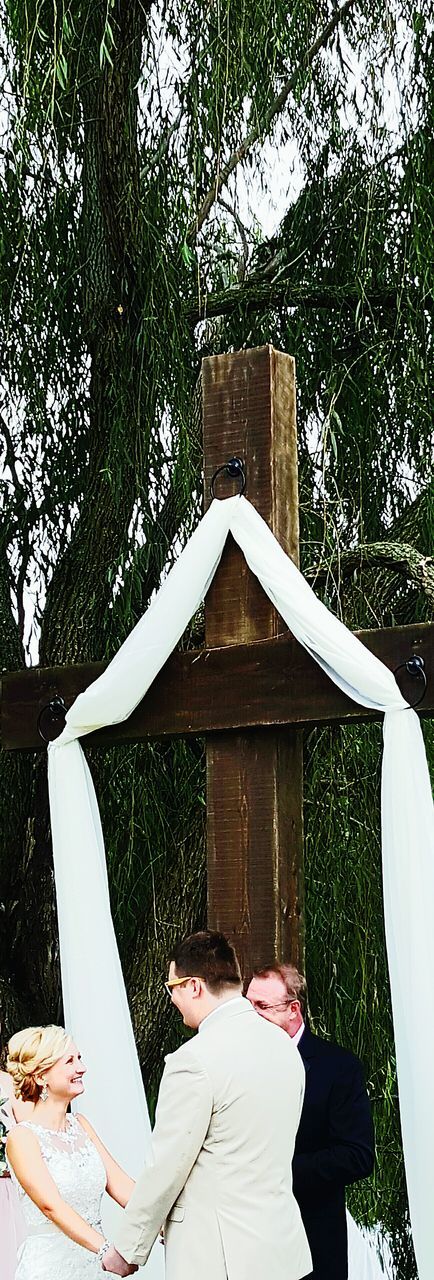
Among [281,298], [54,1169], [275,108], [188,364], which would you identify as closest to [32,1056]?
[54,1169]

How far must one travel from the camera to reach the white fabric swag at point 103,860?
11.6 ft

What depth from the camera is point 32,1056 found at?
12.0 feet

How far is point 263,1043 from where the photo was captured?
129 inches

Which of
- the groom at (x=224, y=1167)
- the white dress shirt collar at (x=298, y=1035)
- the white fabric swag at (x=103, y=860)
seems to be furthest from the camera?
the white dress shirt collar at (x=298, y=1035)

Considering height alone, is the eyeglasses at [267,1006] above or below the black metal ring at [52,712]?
below

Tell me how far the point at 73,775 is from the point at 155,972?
0.78 m

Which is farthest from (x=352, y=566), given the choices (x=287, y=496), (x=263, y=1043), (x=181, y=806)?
(x=263, y=1043)

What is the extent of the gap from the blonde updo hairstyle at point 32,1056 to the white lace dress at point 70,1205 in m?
0.06

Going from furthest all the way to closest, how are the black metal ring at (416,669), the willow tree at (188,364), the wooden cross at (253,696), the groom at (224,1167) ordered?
the willow tree at (188,364)
the wooden cross at (253,696)
the black metal ring at (416,669)
the groom at (224,1167)

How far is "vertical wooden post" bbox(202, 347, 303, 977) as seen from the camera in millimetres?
3779

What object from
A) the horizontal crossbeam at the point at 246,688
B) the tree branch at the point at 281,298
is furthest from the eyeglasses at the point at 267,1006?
the tree branch at the point at 281,298

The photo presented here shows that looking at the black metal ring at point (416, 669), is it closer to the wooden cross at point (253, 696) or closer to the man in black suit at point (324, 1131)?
the wooden cross at point (253, 696)

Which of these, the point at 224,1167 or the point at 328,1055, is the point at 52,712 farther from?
the point at 224,1167

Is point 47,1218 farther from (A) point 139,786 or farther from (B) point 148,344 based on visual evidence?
(B) point 148,344
